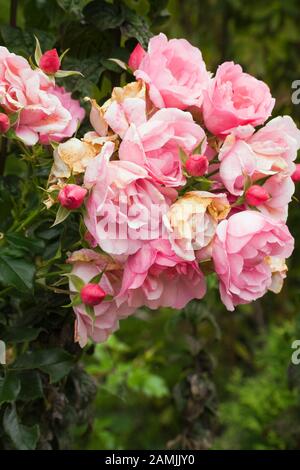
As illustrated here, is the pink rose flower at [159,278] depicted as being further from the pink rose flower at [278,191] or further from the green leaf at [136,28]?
the green leaf at [136,28]

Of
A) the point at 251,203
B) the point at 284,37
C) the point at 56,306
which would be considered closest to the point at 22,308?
the point at 56,306

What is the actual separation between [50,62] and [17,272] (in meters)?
0.30

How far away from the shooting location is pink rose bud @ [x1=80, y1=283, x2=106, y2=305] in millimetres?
1116

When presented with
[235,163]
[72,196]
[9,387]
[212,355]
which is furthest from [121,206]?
[212,355]

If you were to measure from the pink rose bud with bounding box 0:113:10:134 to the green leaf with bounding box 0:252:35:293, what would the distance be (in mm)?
194

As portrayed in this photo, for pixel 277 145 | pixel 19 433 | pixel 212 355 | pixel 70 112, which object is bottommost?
pixel 212 355

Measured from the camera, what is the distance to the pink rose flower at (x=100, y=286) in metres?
1.16

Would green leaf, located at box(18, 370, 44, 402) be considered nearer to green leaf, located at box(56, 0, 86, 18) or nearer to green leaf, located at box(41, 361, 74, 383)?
green leaf, located at box(41, 361, 74, 383)

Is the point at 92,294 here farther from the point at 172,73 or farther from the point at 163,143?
the point at 172,73

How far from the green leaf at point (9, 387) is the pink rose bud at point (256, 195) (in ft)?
1.50

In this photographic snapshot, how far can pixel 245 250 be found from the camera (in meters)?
1.11

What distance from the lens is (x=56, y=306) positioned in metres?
1.40

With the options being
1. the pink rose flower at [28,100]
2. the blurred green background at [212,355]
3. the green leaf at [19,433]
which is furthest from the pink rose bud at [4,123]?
the green leaf at [19,433]

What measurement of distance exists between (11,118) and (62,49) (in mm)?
429
